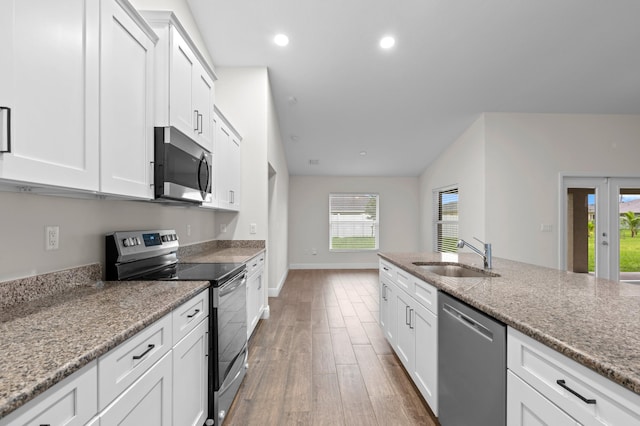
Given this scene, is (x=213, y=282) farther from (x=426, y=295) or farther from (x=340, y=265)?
(x=340, y=265)

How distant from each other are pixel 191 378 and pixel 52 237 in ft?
3.04

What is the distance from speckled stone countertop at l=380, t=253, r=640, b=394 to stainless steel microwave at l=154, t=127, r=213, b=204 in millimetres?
1581

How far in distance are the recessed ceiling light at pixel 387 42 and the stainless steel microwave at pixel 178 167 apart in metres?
2.36

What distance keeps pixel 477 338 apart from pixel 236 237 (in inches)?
115

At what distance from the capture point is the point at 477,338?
130 cm

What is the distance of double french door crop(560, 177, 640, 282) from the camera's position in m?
4.75

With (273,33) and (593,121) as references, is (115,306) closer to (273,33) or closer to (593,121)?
(273,33)

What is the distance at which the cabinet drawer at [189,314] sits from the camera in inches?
52.5

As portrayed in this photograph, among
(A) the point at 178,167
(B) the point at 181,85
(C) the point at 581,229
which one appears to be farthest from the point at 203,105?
(C) the point at 581,229

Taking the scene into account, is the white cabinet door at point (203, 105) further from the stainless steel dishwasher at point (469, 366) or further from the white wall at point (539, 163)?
the white wall at point (539, 163)

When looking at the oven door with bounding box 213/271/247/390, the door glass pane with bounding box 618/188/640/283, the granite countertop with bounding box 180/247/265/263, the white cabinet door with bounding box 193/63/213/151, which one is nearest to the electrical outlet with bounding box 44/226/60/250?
the oven door with bounding box 213/271/247/390

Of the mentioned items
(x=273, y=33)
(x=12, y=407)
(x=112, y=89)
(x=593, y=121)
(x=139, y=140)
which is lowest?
(x=12, y=407)

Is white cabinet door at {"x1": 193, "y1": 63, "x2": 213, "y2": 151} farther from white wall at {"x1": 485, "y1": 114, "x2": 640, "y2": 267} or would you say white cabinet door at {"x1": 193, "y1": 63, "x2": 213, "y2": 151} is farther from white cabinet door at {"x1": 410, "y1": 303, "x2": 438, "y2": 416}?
white wall at {"x1": 485, "y1": 114, "x2": 640, "y2": 267}

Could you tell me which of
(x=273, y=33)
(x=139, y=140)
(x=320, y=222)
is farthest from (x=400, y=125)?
(x=139, y=140)
